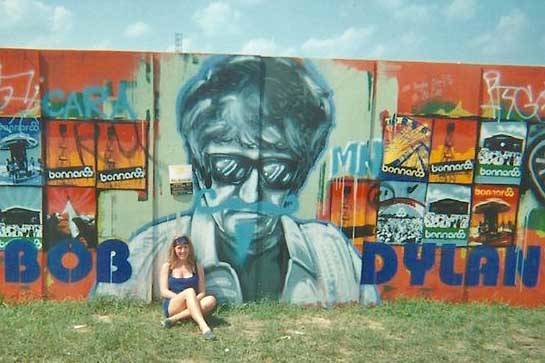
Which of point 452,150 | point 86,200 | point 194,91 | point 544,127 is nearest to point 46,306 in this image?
point 86,200

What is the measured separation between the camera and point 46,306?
5.07 meters

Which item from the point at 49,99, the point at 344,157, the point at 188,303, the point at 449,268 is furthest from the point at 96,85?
the point at 449,268

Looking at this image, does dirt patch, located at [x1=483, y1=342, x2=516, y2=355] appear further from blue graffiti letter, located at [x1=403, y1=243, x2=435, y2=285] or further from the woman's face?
the woman's face

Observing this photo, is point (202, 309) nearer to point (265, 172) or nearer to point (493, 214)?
point (265, 172)

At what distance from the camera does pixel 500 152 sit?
17.7ft

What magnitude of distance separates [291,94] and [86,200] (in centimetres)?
237

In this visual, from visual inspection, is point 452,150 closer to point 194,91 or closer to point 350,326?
point 350,326

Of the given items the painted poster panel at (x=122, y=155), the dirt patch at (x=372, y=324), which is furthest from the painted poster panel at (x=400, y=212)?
the painted poster panel at (x=122, y=155)

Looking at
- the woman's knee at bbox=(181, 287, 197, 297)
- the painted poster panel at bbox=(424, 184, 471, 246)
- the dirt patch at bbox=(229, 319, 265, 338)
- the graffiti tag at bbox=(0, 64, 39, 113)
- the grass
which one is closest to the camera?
the grass

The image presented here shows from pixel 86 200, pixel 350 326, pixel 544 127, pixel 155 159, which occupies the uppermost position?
pixel 544 127

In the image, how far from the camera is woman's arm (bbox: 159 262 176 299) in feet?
15.9

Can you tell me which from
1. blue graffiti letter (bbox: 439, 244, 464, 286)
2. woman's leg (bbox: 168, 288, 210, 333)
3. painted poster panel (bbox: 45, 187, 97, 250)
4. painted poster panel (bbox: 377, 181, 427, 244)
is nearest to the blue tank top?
woman's leg (bbox: 168, 288, 210, 333)

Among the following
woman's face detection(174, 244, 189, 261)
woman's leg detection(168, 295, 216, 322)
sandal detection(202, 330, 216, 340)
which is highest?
woman's face detection(174, 244, 189, 261)

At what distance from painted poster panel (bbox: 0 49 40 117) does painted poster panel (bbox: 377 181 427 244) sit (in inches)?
145
